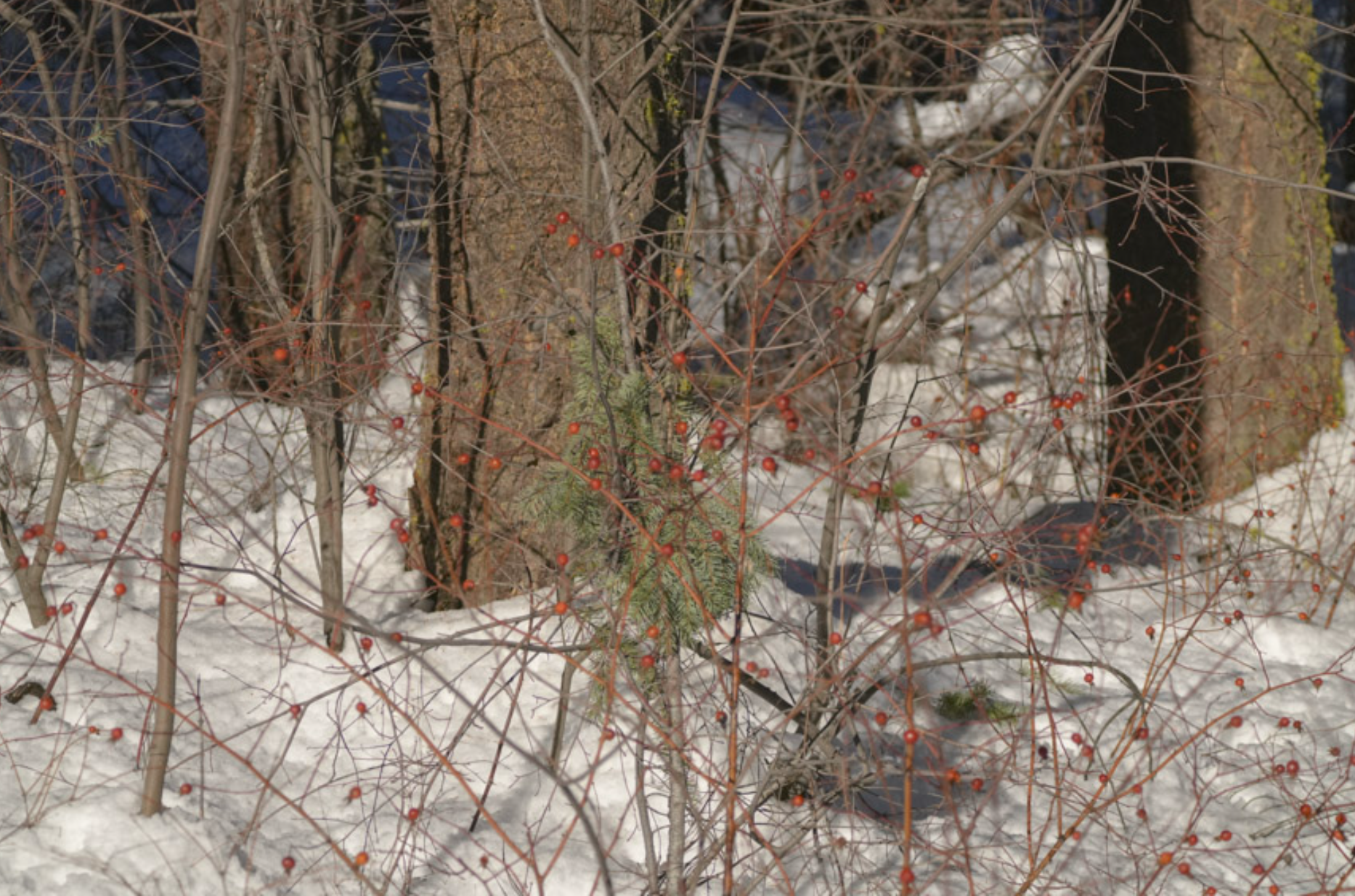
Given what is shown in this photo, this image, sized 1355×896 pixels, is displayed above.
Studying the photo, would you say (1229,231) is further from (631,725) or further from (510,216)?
(631,725)

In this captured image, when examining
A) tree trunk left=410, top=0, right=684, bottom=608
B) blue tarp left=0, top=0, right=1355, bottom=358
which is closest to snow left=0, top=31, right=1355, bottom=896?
tree trunk left=410, top=0, right=684, bottom=608

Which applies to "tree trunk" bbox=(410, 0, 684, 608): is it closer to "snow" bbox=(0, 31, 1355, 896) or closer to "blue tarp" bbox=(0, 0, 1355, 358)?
"snow" bbox=(0, 31, 1355, 896)

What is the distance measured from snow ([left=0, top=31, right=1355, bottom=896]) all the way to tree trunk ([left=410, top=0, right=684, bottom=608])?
0.19 metres

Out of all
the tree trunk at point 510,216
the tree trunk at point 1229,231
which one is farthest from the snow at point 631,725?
the tree trunk at point 1229,231

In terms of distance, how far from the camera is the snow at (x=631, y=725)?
2332 mm

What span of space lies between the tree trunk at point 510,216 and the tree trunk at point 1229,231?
218 cm

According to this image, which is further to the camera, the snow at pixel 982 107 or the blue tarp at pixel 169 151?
the snow at pixel 982 107

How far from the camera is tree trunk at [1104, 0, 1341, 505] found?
460 cm

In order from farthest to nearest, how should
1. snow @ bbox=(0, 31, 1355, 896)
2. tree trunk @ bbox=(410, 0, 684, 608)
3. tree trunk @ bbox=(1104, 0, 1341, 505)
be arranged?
1. tree trunk @ bbox=(1104, 0, 1341, 505)
2. tree trunk @ bbox=(410, 0, 684, 608)
3. snow @ bbox=(0, 31, 1355, 896)

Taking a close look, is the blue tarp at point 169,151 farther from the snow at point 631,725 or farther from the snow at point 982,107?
the snow at point 631,725

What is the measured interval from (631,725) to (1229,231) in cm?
347

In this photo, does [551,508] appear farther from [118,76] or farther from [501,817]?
[118,76]

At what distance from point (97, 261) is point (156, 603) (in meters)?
1.69

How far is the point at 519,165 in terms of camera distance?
3.36 meters
